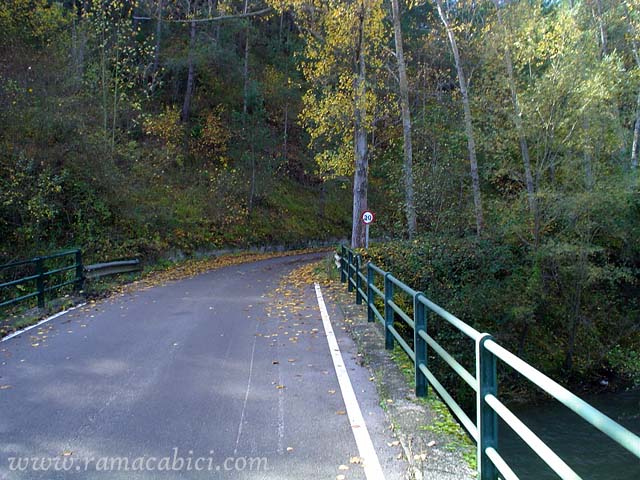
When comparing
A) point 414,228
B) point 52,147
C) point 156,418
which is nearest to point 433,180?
point 414,228

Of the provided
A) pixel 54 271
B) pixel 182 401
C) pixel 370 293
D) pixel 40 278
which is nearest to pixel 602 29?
pixel 370 293

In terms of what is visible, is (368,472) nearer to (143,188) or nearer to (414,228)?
(414,228)

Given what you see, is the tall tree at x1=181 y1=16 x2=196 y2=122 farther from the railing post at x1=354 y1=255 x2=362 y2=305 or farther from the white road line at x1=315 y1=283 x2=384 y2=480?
the white road line at x1=315 y1=283 x2=384 y2=480

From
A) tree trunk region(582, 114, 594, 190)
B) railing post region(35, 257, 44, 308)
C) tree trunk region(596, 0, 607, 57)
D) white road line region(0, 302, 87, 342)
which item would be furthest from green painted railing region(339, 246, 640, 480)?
tree trunk region(596, 0, 607, 57)

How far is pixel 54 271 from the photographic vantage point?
13273 millimetres

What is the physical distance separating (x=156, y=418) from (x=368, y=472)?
2452 millimetres

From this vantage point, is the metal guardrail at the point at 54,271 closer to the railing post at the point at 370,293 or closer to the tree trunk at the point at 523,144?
the railing post at the point at 370,293

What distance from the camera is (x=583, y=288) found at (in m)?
22.4

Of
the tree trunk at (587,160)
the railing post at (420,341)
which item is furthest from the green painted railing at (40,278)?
the tree trunk at (587,160)

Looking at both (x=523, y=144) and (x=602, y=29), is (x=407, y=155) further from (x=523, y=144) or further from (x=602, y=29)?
(x=602, y=29)

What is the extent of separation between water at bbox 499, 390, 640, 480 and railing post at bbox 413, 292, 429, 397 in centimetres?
559

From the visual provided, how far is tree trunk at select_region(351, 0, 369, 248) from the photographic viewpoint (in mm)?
22328

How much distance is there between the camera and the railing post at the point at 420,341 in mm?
6125

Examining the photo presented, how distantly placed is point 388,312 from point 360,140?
1585 centimetres
